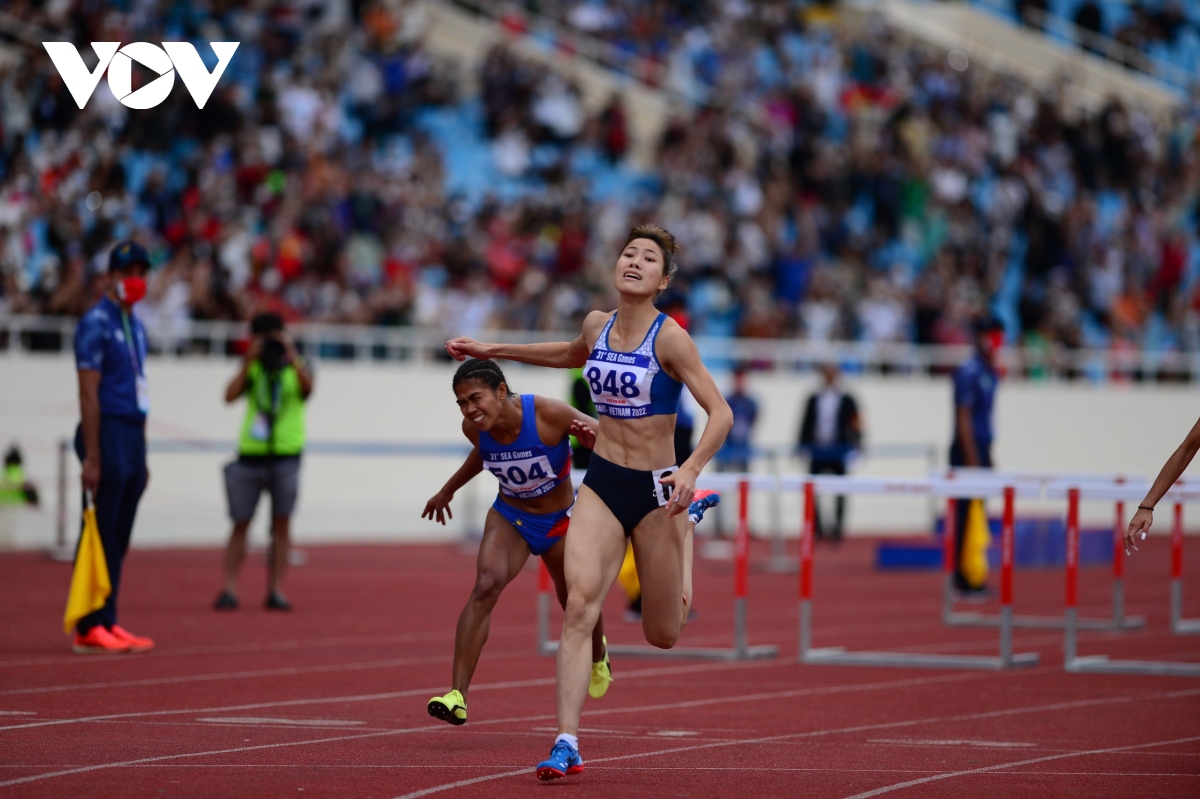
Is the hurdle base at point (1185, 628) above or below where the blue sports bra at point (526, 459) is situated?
below

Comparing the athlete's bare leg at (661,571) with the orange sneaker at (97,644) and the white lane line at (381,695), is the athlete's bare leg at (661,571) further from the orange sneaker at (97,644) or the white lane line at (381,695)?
the orange sneaker at (97,644)

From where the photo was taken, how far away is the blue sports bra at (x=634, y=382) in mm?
7516

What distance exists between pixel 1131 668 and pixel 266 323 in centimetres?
710

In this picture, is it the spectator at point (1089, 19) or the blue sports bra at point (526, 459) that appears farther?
the spectator at point (1089, 19)

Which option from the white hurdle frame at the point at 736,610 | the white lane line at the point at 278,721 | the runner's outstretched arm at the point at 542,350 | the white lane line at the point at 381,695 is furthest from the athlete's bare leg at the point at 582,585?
the white hurdle frame at the point at 736,610

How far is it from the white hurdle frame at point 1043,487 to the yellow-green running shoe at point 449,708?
5502mm

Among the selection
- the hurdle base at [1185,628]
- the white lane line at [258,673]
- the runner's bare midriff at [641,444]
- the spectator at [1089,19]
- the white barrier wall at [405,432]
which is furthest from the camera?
the spectator at [1089,19]

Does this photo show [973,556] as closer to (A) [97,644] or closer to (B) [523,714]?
(B) [523,714]

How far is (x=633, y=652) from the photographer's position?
12062mm

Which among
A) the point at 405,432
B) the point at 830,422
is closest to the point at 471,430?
the point at 830,422

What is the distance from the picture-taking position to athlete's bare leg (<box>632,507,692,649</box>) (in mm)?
7582

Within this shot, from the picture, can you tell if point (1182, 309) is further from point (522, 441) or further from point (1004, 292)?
point (522, 441)

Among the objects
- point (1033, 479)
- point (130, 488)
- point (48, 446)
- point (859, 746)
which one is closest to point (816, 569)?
point (1033, 479)

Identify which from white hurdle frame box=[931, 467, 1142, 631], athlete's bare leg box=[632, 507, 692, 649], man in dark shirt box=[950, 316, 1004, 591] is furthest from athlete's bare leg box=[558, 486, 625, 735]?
man in dark shirt box=[950, 316, 1004, 591]
